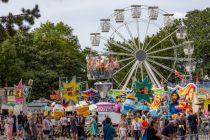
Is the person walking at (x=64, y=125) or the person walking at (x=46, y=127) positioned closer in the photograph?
the person walking at (x=46, y=127)

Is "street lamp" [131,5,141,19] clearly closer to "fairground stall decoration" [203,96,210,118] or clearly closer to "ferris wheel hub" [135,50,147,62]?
"ferris wheel hub" [135,50,147,62]

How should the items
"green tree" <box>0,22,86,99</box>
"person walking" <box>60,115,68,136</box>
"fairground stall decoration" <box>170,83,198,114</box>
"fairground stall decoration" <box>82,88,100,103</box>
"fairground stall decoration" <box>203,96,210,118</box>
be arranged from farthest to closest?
"green tree" <box>0,22,86,99</box>, "fairground stall decoration" <box>82,88,100,103</box>, "fairground stall decoration" <box>203,96,210,118</box>, "person walking" <box>60,115,68,136</box>, "fairground stall decoration" <box>170,83,198,114</box>

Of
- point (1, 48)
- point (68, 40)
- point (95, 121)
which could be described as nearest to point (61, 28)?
point (68, 40)

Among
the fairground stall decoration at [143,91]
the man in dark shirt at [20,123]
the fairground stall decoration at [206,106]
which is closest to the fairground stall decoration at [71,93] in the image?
the fairground stall decoration at [143,91]

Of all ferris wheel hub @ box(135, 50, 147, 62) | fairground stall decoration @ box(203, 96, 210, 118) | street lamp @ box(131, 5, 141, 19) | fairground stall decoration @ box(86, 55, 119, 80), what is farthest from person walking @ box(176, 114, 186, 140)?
street lamp @ box(131, 5, 141, 19)

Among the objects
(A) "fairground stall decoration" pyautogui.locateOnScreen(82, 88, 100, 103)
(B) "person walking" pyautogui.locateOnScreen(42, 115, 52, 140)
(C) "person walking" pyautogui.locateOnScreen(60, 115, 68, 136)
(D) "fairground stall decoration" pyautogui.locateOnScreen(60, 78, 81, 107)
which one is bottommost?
(C) "person walking" pyautogui.locateOnScreen(60, 115, 68, 136)

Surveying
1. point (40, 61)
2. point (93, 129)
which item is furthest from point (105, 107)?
point (40, 61)

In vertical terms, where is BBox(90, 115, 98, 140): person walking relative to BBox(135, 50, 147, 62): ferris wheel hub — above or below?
below

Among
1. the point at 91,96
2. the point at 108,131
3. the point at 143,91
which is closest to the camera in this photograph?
the point at 108,131

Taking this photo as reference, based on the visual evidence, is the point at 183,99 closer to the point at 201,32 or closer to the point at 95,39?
the point at 95,39

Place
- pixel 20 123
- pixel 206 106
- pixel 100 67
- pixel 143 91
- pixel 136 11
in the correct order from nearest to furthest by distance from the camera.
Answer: pixel 20 123 → pixel 143 91 → pixel 206 106 → pixel 100 67 → pixel 136 11

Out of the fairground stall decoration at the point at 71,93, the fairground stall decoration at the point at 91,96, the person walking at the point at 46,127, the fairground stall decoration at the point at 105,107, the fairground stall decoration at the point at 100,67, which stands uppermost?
the fairground stall decoration at the point at 100,67

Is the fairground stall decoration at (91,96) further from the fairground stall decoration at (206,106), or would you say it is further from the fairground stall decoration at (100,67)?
the fairground stall decoration at (206,106)

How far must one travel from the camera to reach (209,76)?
83.9 m
